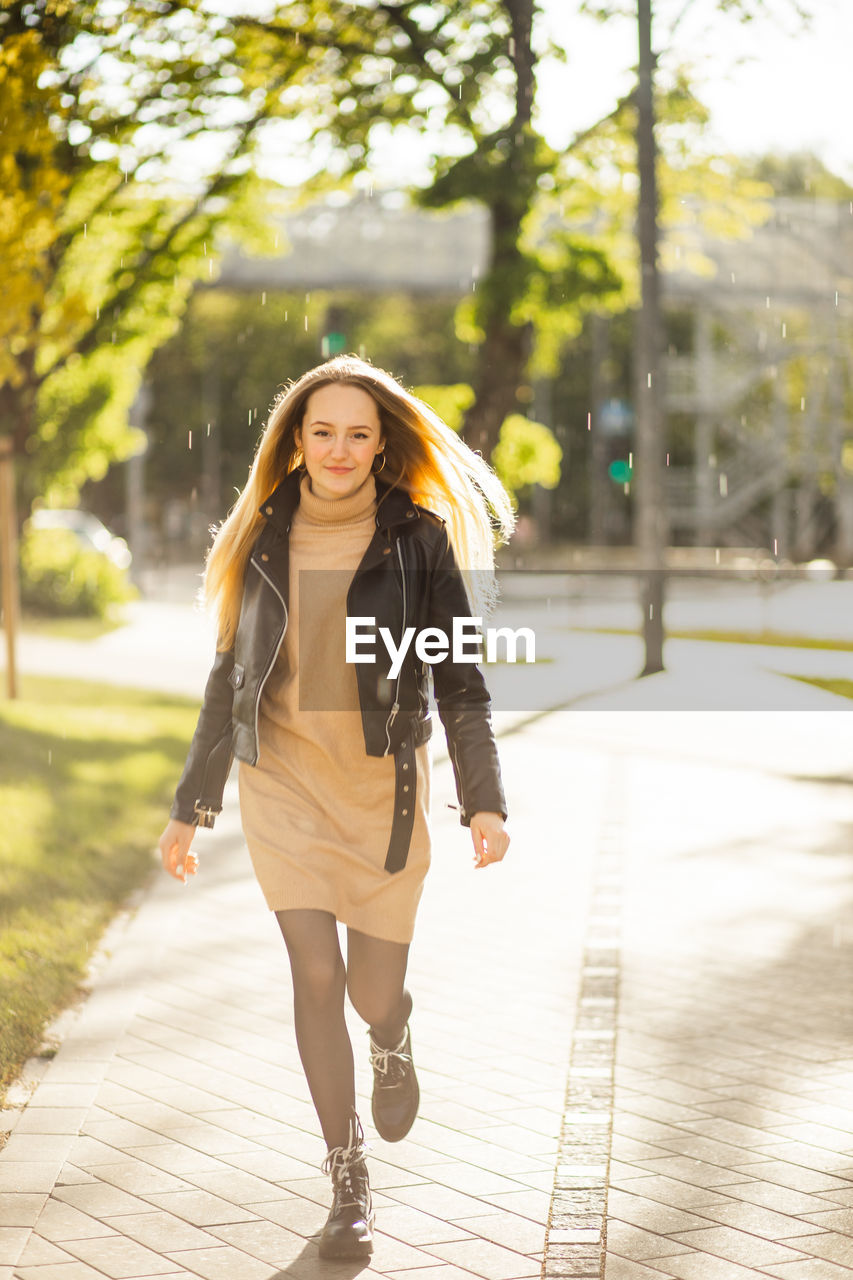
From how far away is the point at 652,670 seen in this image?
1521 centimetres

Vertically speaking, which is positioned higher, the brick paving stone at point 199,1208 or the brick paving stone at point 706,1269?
the brick paving stone at point 706,1269

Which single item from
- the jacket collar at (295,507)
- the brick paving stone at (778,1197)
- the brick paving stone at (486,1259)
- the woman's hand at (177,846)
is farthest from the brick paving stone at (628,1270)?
the jacket collar at (295,507)

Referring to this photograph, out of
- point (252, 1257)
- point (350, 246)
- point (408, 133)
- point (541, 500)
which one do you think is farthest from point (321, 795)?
point (541, 500)

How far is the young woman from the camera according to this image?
381 cm

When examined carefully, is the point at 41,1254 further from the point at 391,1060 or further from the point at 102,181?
the point at 102,181

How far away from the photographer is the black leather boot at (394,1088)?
4.12 m

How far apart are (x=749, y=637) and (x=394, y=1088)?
8.90m

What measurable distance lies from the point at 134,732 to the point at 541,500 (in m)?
44.5

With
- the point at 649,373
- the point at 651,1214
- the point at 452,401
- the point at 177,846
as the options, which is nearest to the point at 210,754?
the point at 177,846

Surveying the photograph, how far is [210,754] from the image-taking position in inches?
156

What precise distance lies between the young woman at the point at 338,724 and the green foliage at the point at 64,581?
21.8 meters

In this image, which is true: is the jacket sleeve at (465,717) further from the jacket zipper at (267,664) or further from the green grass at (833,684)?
the green grass at (833,684)

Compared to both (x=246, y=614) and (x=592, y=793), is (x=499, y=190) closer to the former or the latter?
(x=592, y=793)

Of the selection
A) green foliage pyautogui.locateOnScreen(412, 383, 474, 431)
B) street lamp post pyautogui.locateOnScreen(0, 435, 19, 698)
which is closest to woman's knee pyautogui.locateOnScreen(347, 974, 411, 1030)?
street lamp post pyautogui.locateOnScreen(0, 435, 19, 698)
